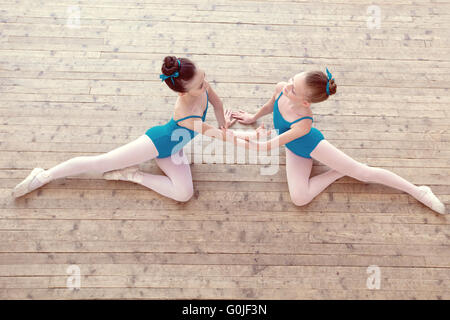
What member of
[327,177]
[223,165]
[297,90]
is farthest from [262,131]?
[297,90]

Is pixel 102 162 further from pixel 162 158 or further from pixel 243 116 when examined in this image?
pixel 243 116

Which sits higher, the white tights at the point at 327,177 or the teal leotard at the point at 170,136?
the teal leotard at the point at 170,136

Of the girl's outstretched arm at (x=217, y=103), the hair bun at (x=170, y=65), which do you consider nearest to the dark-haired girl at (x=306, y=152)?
the girl's outstretched arm at (x=217, y=103)

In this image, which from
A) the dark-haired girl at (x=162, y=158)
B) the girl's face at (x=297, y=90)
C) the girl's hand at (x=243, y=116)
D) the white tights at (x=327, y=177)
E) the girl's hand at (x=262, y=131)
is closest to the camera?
the girl's face at (x=297, y=90)

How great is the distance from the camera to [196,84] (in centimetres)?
158

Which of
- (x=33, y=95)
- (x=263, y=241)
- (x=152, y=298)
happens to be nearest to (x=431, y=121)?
(x=263, y=241)

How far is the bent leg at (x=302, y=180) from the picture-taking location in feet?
6.69

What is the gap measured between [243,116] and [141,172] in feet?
2.54

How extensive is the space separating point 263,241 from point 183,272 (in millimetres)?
492

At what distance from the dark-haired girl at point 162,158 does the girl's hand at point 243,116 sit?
0.27m

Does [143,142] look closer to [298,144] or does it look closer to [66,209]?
[66,209]

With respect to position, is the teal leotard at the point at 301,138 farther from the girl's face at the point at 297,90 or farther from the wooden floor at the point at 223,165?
the wooden floor at the point at 223,165

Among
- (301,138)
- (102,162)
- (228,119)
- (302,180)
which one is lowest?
(302,180)

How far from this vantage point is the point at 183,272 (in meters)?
1.91
